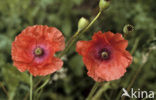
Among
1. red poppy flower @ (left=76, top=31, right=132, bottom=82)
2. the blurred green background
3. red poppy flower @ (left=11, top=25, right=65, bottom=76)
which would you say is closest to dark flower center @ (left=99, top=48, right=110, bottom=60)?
red poppy flower @ (left=76, top=31, right=132, bottom=82)

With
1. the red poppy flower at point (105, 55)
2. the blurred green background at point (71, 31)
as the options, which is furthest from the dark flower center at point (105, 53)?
the blurred green background at point (71, 31)

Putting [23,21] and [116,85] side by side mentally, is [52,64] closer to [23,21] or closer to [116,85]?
[116,85]

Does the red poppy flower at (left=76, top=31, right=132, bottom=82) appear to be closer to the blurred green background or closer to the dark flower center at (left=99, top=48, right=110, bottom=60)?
the dark flower center at (left=99, top=48, right=110, bottom=60)

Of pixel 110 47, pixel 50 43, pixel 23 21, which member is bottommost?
pixel 110 47

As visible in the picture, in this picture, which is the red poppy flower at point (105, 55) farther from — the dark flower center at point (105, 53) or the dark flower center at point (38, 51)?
the dark flower center at point (38, 51)

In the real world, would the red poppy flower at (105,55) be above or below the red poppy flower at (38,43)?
below

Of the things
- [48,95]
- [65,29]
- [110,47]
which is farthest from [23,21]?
[110,47]
